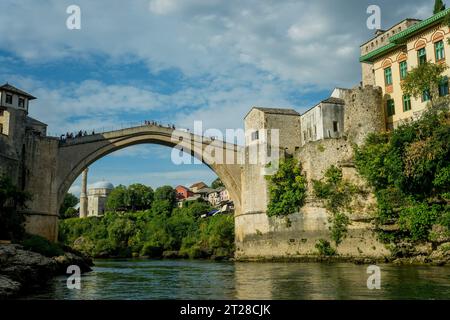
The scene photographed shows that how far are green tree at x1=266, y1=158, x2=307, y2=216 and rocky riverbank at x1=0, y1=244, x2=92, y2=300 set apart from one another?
642 inches

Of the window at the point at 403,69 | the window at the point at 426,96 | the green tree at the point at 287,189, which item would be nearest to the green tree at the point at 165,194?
the green tree at the point at 287,189

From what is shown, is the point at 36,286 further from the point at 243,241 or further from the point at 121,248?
the point at 121,248

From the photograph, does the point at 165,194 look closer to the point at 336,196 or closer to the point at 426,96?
the point at 336,196

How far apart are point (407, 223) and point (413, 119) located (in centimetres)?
698

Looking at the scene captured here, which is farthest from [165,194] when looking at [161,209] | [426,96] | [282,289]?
[282,289]

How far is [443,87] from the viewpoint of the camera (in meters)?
28.4

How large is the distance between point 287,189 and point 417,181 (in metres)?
10.1

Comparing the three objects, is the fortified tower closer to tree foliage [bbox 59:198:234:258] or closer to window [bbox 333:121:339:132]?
window [bbox 333:121:339:132]

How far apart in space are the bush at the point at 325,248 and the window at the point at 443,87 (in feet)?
37.8

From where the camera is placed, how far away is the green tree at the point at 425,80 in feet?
90.3

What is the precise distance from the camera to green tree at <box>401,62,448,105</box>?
27.5 m

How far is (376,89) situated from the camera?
32281mm

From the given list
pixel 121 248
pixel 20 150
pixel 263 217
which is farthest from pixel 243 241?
pixel 121 248
